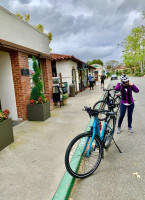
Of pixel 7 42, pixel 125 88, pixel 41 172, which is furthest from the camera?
pixel 7 42

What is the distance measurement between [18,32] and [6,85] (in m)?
2.09

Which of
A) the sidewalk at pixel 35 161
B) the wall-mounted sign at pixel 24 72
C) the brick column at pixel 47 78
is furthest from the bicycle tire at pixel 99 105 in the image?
the wall-mounted sign at pixel 24 72

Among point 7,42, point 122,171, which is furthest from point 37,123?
point 122,171

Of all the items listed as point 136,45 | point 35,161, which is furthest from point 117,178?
point 136,45

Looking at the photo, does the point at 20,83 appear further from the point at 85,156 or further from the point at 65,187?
the point at 65,187

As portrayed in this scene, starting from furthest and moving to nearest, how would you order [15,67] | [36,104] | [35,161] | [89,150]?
[36,104]
[15,67]
[35,161]
[89,150]

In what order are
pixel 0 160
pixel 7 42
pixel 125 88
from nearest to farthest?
pixel 0 160
pixel 125 88
pixel 7 42

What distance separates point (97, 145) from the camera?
2945mm

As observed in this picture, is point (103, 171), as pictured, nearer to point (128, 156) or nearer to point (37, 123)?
point (128, 156)

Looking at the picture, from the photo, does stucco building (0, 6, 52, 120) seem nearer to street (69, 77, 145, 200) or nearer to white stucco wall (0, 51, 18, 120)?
white stucco wall (0, 51, 18, 120)

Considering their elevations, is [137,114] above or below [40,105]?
Result: below

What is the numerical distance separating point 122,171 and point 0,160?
243cm

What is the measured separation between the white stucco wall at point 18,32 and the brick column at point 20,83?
561 millimetres

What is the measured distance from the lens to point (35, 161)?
3.17 m
